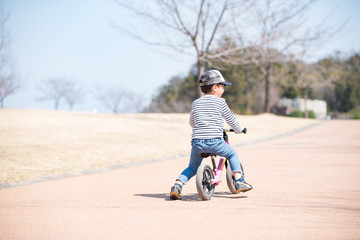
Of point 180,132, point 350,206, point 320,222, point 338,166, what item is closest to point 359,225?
point 320,222

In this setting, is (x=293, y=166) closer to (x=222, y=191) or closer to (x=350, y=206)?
(x=222, y=191)

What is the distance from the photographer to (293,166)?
9.34 m

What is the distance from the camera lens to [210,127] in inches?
205

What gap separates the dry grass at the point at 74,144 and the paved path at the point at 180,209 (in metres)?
1.33

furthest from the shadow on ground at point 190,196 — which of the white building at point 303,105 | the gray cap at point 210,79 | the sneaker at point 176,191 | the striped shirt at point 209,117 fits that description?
the white building at point 303,105

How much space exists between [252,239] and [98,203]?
2.46m

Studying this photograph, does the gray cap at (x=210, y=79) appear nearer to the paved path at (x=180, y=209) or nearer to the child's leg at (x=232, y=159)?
the child's leg at (x=232, y=159)

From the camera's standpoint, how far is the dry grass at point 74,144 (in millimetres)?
8984

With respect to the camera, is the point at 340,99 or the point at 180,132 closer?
the point at 180,132

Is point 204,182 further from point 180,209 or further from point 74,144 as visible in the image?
point 74,144

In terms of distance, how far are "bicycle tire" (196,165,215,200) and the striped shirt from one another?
0.43 metres

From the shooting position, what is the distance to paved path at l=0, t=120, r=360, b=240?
3.86 m

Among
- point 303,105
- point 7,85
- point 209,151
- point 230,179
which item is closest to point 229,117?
point 209,151

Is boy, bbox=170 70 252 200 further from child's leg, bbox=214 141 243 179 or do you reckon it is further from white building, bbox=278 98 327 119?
white building, bbox=278 98 327 119
